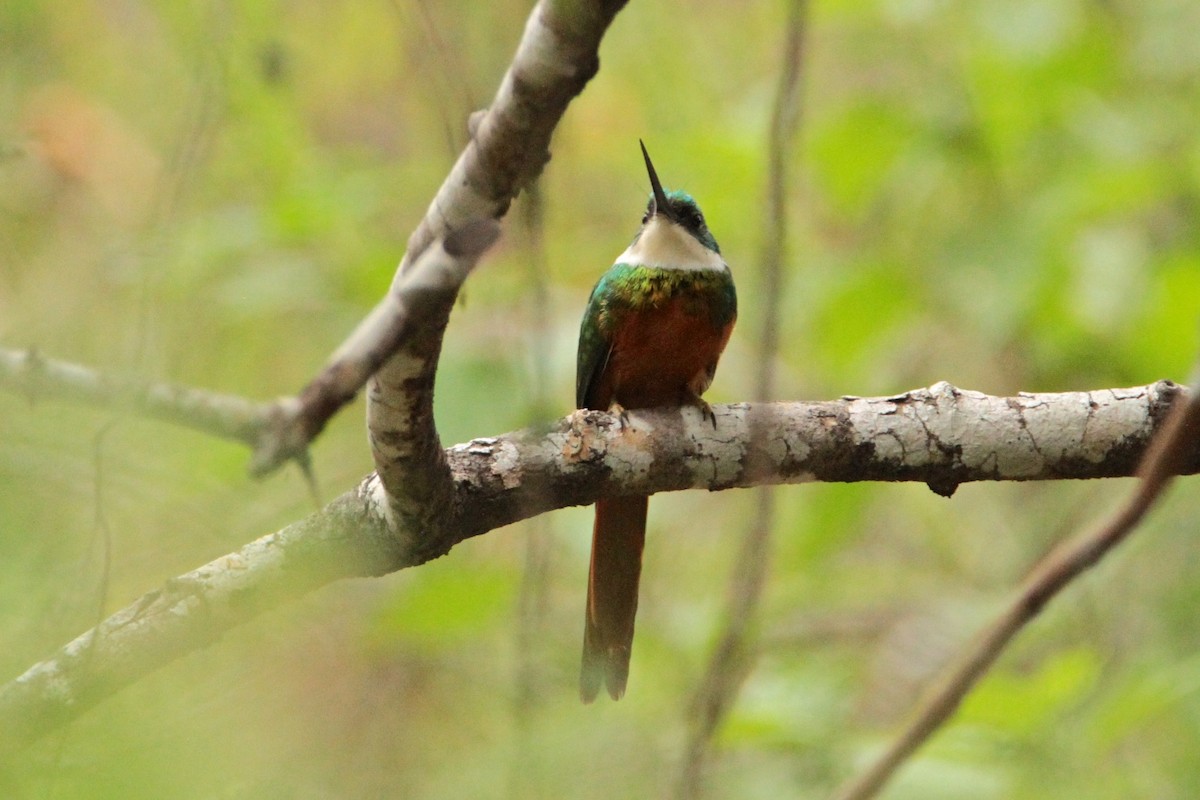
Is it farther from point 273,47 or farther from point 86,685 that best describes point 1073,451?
point 273,47

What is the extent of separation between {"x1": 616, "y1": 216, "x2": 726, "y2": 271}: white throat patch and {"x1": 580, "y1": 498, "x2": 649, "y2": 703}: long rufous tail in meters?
0.63

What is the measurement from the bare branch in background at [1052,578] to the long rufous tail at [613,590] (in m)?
0.97

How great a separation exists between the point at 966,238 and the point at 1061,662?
54.2 inches

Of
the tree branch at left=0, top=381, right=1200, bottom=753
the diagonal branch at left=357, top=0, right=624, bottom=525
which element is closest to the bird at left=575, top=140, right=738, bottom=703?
the tree branch at left=0, top=381, right=1200, bottom=753

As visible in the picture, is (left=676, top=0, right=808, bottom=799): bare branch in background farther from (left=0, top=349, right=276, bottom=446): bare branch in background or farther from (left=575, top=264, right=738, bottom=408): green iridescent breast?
(left=575, top=264, right=738, bottom=408): green iridescent breast

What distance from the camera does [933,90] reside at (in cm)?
394

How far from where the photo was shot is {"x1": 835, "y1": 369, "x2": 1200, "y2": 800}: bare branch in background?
1.04m

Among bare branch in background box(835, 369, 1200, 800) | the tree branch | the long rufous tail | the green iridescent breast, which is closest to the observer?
bare branch in background box(835, 369, 1200, 800)

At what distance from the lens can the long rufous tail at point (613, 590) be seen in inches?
109

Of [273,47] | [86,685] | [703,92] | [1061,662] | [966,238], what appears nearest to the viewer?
[86,685]

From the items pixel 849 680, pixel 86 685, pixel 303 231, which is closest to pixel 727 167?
pixel 303 231

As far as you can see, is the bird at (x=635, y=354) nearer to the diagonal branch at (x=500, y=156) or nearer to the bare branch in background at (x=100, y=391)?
the bare branch in background at (x=100, y=391)

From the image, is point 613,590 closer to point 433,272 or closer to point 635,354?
point 635,354

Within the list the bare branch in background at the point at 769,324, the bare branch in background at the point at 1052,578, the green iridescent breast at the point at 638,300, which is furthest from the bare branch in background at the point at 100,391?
the green iridescent breast at the point at 638,300
